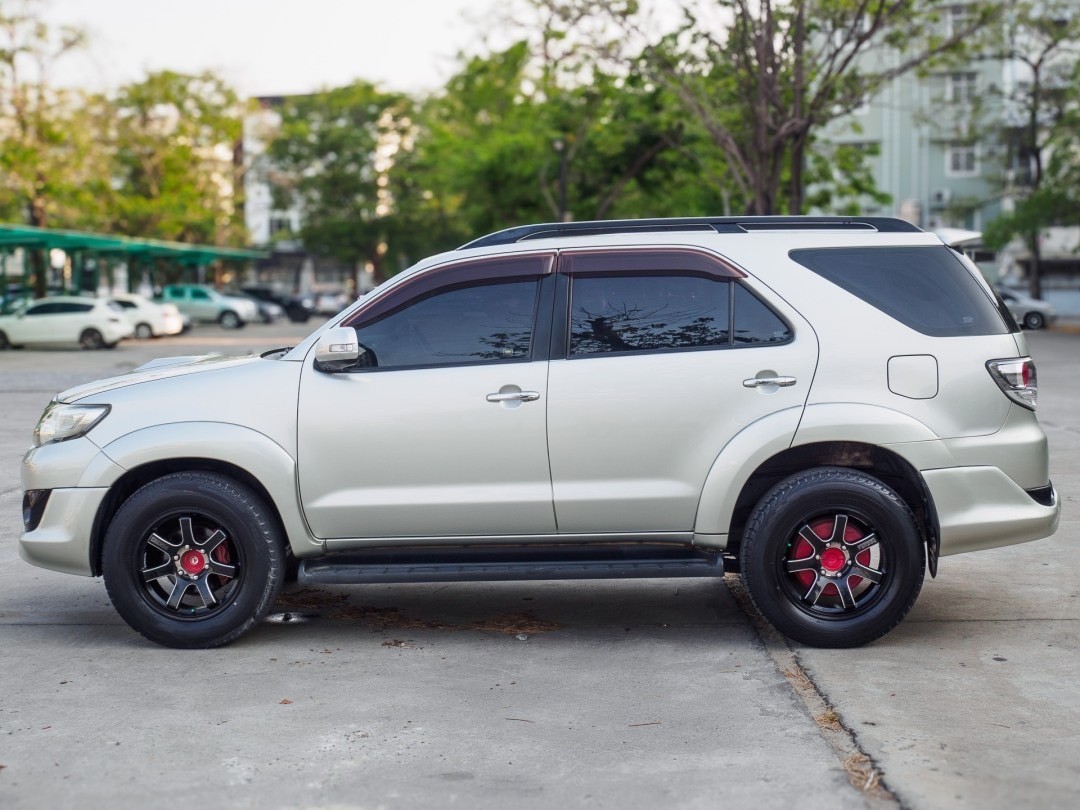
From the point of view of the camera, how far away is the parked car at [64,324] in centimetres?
3666

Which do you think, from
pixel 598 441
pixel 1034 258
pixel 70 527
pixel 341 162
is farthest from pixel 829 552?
pixel 341 162

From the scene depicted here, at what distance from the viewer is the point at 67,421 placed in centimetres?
632

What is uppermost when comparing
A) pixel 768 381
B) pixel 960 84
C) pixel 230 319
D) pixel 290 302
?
pixel 960 84

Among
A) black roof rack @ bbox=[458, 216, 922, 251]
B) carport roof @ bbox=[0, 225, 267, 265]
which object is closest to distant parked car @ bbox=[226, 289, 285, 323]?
carport roof @ bbox=[0, 225, 267, 265]

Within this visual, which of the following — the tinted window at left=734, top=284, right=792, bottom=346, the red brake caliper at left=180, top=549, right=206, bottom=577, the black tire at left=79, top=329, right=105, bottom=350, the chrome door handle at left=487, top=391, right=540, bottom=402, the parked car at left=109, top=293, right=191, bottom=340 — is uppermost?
the parked car at left=109, top=293, right=191, bottom=340

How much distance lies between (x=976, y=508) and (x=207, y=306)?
2096 inches

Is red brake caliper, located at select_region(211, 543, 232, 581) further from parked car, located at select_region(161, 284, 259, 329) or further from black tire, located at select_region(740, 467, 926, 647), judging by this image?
parked car, located at select_region(161, 284, 259, 329)

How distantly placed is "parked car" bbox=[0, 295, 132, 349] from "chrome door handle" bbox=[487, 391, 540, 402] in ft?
107

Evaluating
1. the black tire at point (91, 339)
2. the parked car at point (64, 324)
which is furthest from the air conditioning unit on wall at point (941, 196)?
the black tire at point (91, 339)

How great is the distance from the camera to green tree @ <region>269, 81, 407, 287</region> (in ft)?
271

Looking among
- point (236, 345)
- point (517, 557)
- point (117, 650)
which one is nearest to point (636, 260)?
Answer: point (517, 557)

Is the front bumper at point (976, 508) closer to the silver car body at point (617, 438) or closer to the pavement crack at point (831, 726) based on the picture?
the silver car body at point (617, 438)

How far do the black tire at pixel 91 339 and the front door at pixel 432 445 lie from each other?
32460 mm

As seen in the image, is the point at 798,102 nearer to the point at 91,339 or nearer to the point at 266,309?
the point at 91,339
